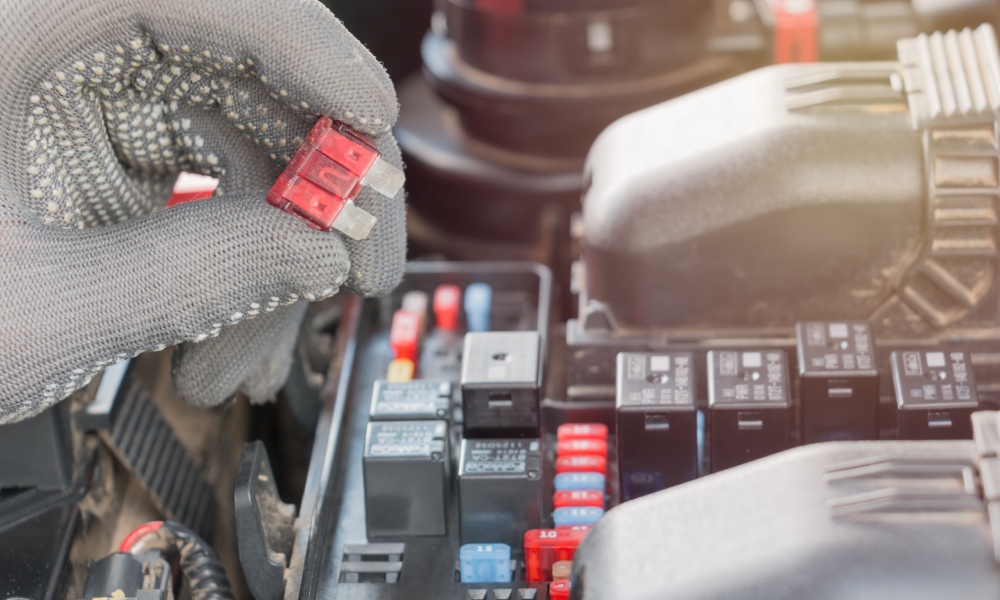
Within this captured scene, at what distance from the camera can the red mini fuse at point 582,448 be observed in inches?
41.9

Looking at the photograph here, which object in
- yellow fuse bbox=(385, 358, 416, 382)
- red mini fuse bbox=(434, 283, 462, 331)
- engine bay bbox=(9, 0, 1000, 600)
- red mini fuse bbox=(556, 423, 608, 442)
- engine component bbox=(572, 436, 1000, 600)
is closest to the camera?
engine component bbox=(572, 436, 1000, 600)

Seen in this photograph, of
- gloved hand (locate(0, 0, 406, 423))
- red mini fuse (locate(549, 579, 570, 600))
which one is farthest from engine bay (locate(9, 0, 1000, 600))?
gloved hand (locate(0, 0, 406, 423))

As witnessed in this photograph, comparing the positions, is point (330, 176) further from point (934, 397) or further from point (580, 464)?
point (934, 397)

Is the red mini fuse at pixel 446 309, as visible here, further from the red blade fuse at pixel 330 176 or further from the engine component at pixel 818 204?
the red blade fuse at pixel 330 176

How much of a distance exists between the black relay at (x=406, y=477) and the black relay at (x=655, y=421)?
0.16 metres

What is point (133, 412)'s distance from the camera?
110cm

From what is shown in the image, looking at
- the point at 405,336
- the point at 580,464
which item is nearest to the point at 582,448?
the point at 580,464

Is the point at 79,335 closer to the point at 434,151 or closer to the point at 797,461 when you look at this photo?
the point at 797,461

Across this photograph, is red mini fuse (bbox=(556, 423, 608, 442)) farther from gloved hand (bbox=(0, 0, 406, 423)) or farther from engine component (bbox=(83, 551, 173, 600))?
engine component (bbox=(83, 551, 173, 600))

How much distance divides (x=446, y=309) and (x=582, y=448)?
0.29 meters

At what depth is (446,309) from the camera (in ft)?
4.21

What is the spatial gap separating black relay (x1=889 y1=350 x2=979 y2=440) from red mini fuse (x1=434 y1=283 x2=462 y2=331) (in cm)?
49

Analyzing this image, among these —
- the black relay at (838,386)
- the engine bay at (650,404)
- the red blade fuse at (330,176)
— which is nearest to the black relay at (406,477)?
the engine bay at (650,404)

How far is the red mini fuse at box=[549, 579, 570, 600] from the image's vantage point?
3.01 ft
